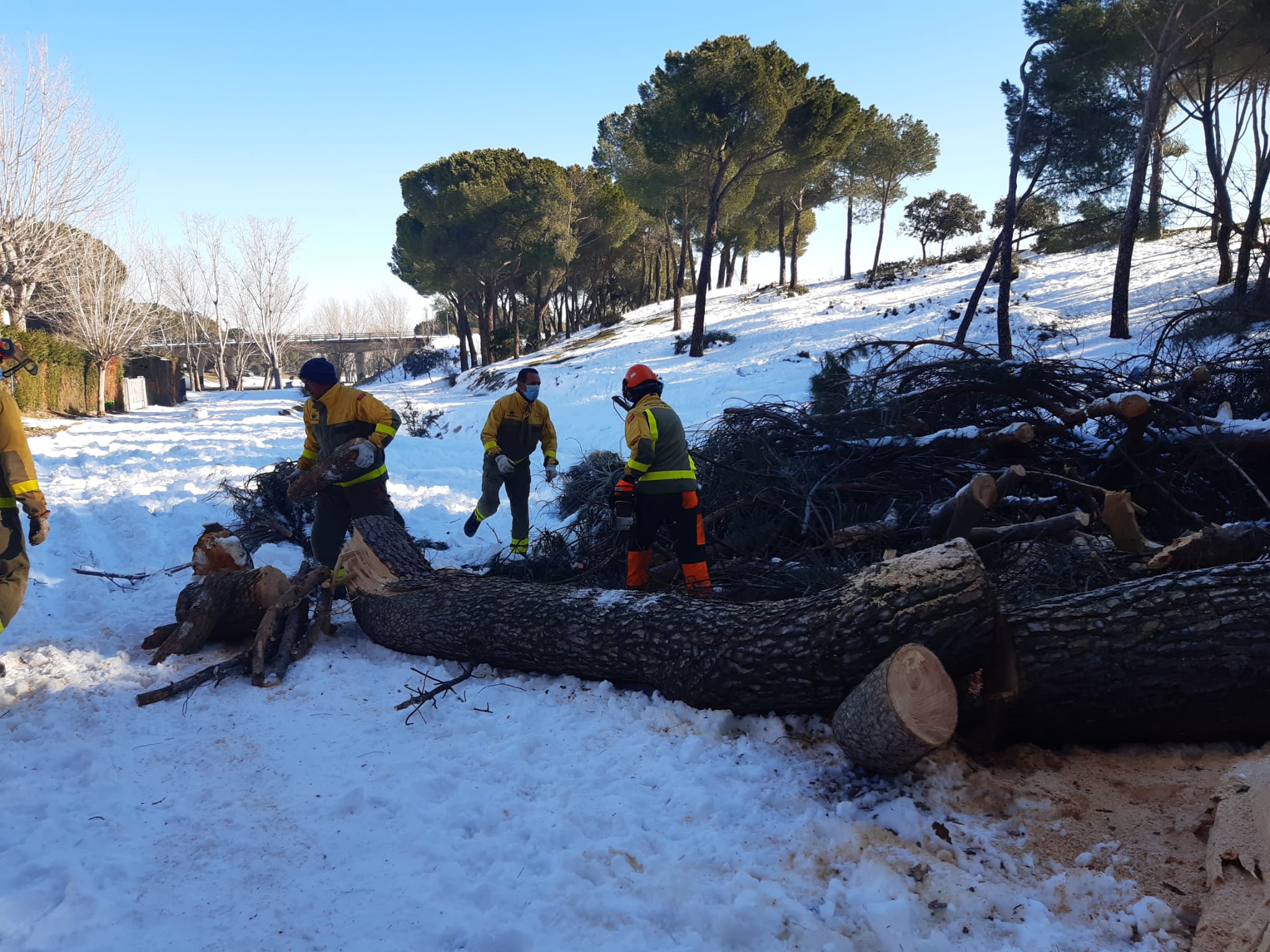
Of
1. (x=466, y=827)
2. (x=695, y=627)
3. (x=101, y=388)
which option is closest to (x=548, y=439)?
(x=695, y=627)

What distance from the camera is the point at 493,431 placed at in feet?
21.3

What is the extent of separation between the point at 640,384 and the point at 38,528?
3.49 meters

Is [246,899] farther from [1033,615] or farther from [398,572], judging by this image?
[1033,615]

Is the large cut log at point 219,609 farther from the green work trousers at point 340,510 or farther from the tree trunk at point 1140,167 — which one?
the tree trunk at point 1140,167

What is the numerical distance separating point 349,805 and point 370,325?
78.2 m

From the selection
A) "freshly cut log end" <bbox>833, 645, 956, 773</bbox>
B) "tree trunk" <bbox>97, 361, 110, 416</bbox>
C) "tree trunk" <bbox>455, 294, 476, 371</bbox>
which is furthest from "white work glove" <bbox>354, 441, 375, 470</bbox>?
"tree trunk" <bbox>455, 294, 476, 371</bbox>

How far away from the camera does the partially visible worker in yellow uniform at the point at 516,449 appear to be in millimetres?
6465

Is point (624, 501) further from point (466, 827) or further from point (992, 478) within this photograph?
point (466, 827)

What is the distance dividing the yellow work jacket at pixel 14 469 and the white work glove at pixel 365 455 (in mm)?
1685

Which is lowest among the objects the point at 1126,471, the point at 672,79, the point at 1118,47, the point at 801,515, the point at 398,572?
the point at 398,572

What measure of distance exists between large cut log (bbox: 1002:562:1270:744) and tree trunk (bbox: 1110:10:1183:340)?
13318 mm

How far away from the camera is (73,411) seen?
1916cm

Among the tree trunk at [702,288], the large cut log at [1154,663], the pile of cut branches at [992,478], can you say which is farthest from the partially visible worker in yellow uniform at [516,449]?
the tree trunk at [702,288]

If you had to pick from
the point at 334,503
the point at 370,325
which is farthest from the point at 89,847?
the point at 370,325
